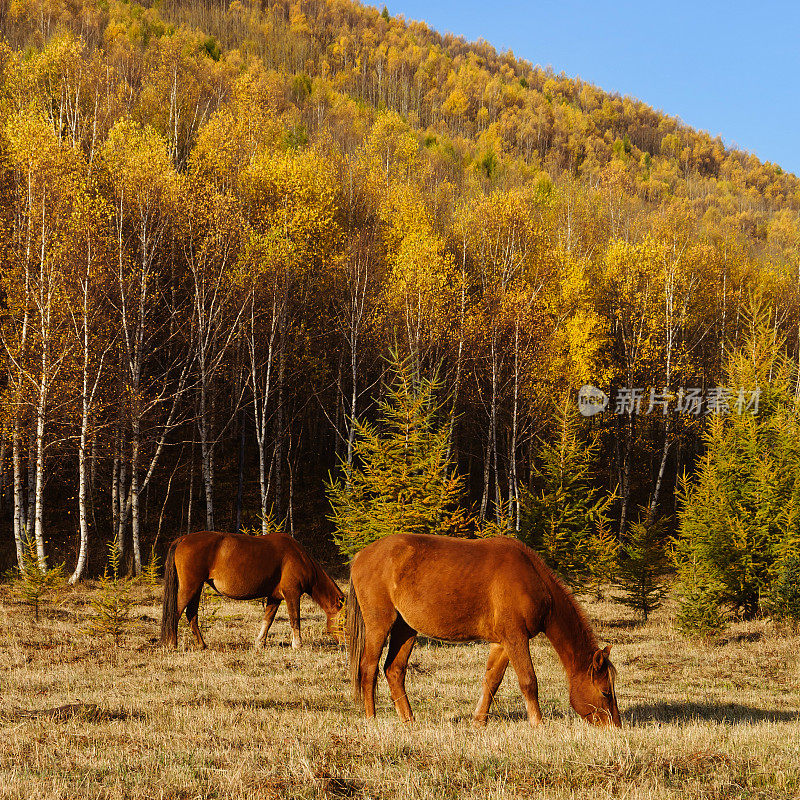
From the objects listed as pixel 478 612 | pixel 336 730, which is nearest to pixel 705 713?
pixel 478 612

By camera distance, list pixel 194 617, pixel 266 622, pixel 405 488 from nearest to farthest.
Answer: pixel 194 617
pixel 266 622
pixel 405 488

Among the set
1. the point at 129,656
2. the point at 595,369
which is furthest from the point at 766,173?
the point at 129,656

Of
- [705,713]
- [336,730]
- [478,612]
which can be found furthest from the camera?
[705,713]

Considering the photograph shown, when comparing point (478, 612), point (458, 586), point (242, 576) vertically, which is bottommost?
point (242, 576)

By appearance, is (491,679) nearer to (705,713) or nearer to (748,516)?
(705,713)

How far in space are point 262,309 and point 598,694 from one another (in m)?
21.3

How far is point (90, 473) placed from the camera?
2600 cm

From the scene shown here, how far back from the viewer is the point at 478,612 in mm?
7504

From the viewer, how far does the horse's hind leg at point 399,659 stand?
7797mm

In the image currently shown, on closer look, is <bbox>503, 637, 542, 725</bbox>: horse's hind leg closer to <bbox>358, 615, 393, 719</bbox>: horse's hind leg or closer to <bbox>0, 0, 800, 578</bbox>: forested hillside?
<bbox>358, 615, 393, 719</bbox>: horse's hind leg

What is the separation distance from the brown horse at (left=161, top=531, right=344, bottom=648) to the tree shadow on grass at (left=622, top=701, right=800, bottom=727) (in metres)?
6.23

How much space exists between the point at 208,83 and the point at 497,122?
164 feet

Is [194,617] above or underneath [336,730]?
underneath

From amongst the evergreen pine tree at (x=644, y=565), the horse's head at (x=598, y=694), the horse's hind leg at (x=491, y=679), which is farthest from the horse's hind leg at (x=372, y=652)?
the evergreen pine tree at (x=644, y=565)
